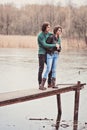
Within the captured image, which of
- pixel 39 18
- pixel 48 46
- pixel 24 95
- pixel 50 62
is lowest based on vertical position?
pixel 39 18

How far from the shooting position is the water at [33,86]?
7.99m

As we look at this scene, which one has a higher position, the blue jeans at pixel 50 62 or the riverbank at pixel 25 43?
the blue jeans at pixel 50 62

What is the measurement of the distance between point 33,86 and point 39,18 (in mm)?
11963

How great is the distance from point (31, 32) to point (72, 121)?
15.8 meters

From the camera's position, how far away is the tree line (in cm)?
2355

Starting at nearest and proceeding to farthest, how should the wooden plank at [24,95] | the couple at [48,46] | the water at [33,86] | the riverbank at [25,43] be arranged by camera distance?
the wooden plank at [24,95]
the couple at [48,46]
the water at [33,86]
the riverbank at [25,43]

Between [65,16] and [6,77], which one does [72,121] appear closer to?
[6,77]

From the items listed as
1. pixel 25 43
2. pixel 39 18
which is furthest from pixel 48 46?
pixel 39 18

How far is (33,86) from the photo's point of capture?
1245 centimetres

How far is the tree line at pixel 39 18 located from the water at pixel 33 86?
1091 millimetres

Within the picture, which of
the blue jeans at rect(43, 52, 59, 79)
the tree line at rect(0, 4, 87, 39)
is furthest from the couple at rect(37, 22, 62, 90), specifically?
the tree line at rect(0, 4, 87, 39)

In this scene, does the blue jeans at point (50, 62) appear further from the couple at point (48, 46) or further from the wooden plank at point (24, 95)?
the wooden plank at point (24, 95)

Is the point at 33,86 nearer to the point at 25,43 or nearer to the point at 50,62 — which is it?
the point at 50,62

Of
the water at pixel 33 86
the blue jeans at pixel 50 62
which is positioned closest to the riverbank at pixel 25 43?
the water at pixel 33 86
